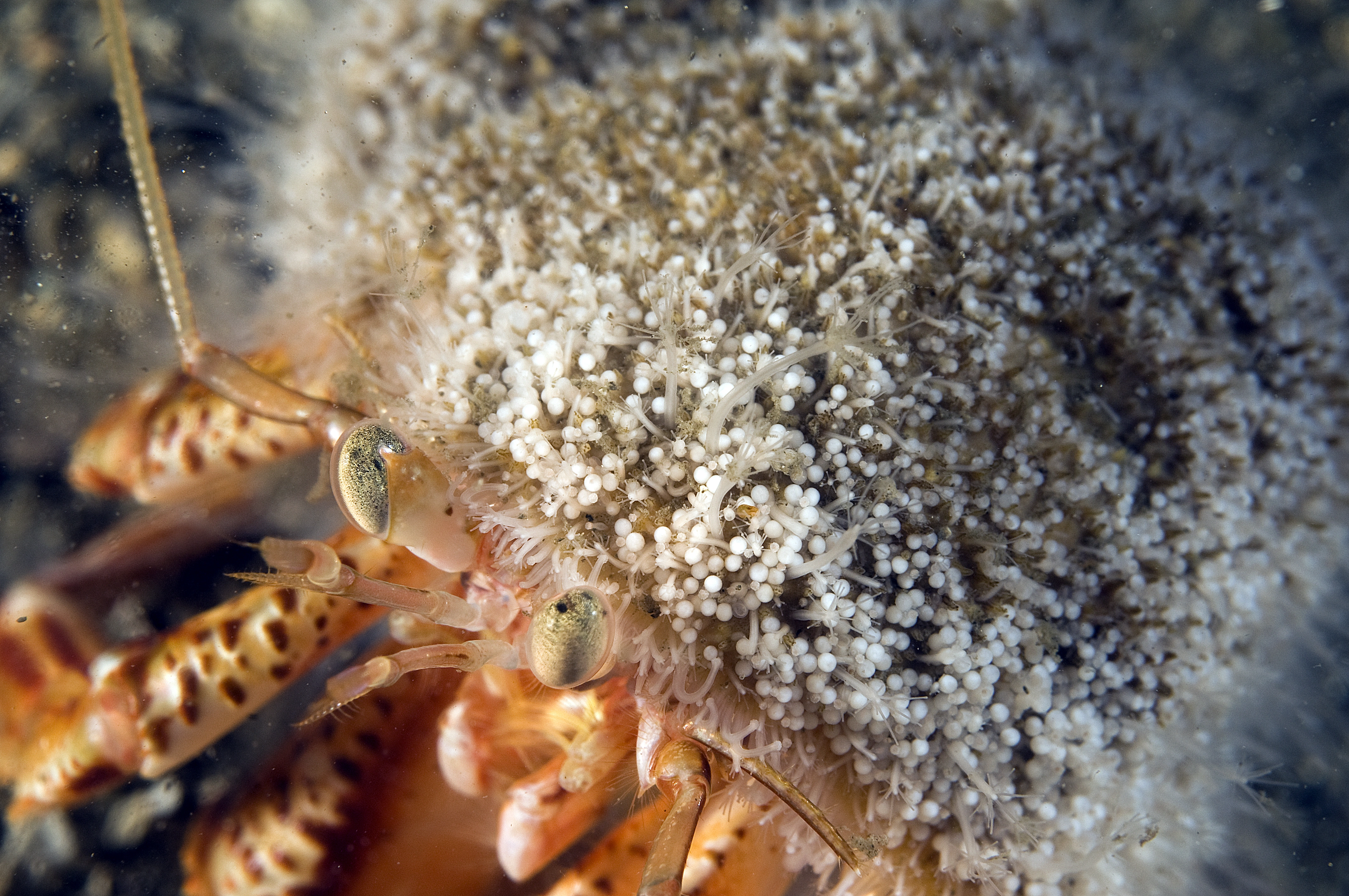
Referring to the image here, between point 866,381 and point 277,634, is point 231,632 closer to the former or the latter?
point 277,634

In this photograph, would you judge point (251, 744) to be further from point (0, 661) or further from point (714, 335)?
point (714, 335)

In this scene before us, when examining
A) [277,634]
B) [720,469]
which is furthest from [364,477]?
[277,634]

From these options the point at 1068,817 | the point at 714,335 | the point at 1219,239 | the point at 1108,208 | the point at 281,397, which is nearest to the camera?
the point at 714,335

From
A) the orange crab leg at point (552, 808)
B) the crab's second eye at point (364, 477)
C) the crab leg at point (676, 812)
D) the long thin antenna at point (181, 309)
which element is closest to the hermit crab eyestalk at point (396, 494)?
the crab's second eye at point (364, 477)

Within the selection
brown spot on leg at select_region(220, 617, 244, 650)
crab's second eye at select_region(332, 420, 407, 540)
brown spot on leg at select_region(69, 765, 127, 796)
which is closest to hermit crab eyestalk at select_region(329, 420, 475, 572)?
crab's second eye at select_region(332, 420, 407, 540)

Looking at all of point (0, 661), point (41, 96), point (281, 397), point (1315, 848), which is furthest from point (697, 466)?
point (1315, 848)

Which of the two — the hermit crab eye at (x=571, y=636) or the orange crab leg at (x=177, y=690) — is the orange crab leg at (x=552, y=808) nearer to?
the hermit crab eye at (x=571, y=636)
